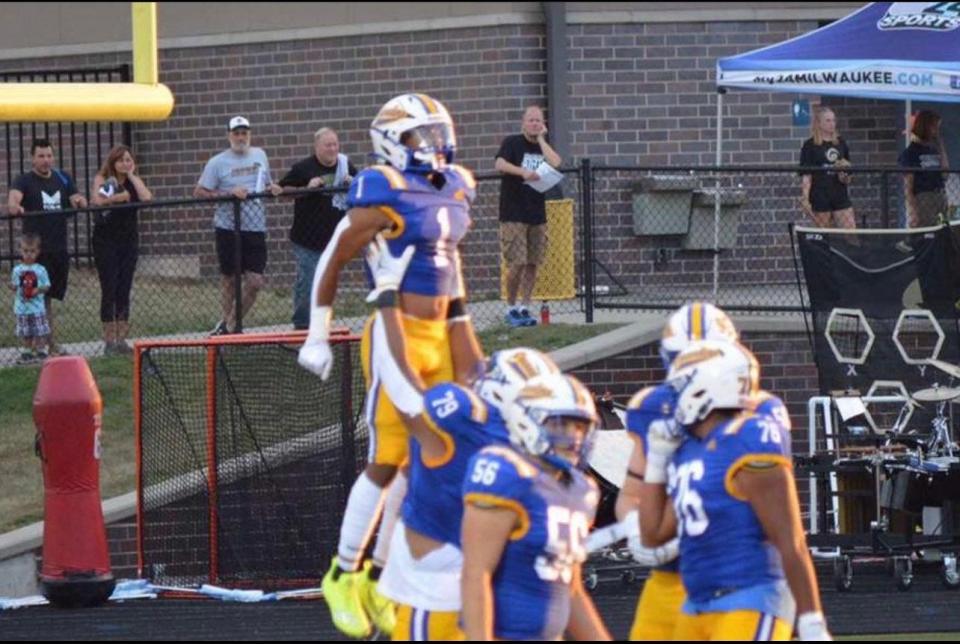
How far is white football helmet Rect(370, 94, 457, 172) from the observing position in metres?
8.52

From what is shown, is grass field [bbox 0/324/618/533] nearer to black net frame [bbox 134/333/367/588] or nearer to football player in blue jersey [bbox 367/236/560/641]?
black net frame [bbox 134/333/367/588]

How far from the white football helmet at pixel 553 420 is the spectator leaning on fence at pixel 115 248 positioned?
29.4 feet

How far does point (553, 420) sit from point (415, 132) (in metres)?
2.64

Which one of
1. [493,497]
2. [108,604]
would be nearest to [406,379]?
[493,497]

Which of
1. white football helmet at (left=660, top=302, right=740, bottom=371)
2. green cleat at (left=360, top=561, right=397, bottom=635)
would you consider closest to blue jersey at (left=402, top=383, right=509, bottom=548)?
white football helmet at (left=660, top=302, right=740, bottom=371)

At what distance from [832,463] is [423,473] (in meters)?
5.62

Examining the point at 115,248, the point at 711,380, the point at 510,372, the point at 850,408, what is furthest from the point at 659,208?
the point at 510,372

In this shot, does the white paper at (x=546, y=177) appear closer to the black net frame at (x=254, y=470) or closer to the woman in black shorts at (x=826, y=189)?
the woman in black shorts at (x=826, y=189)

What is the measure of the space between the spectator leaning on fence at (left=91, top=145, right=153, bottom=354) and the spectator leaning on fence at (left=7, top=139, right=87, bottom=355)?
0.72ft

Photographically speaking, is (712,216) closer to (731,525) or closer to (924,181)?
(924,181)

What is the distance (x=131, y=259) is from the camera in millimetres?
14961

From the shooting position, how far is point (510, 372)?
6.38 metres

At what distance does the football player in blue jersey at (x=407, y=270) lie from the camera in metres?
8.52

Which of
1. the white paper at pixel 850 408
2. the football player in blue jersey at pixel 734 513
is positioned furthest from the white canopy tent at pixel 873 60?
the football player in blue jersey at pixel 734 513
